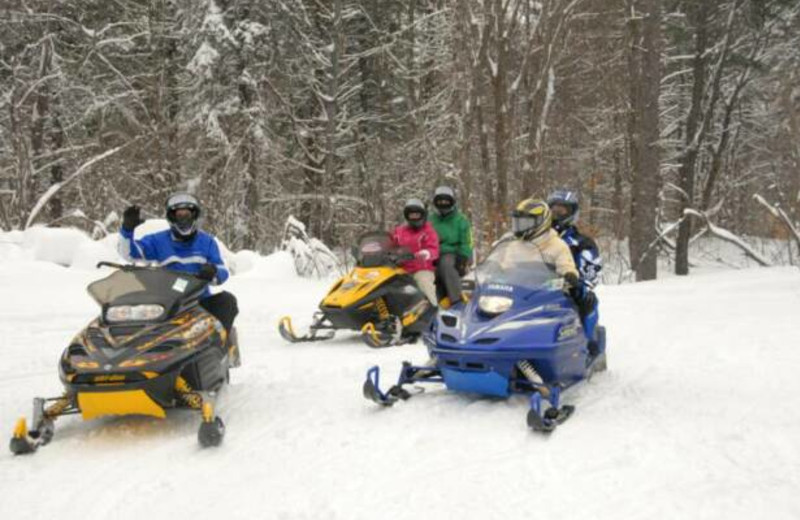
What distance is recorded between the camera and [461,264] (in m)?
8.68

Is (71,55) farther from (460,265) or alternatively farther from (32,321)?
(460,265)

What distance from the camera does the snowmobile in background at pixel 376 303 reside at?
25.6 ft

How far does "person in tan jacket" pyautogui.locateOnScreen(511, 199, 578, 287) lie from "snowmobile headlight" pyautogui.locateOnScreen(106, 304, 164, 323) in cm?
262

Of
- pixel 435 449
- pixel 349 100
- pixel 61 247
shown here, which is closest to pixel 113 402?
pixel 435 449

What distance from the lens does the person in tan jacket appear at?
5.47 metres

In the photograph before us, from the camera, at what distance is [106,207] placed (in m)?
17.5

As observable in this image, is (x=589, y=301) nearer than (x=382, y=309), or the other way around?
(x=589, y=301)

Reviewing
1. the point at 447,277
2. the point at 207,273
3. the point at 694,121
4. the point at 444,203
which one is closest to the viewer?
the point at 207,273

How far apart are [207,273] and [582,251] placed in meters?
3.02

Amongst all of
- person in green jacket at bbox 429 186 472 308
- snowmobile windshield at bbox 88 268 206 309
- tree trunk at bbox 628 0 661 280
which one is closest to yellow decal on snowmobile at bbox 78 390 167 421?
snowmobile windshield at bbox 88 268 206 309

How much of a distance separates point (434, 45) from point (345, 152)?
4272 millimetres

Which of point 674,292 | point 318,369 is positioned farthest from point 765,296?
point 318,369

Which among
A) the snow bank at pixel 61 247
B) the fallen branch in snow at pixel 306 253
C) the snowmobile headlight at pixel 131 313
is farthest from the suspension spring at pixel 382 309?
the fallen branch in snow at pixel 306 253

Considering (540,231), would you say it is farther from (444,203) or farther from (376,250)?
(444,203)
